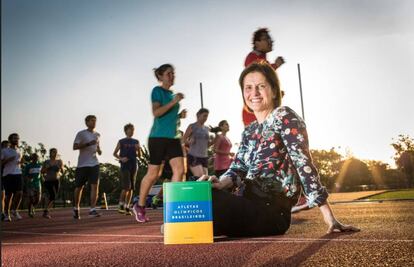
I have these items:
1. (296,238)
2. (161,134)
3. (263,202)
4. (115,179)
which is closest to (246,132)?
(263,202)

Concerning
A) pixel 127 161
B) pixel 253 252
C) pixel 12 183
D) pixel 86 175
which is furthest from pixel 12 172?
pixel 253 252

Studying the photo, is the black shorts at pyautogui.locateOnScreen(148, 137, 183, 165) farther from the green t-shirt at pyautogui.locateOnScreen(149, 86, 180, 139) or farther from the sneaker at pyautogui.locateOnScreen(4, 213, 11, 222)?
the sneaker at pyautogui.locateOnScreen(4, 213, 11, 222)

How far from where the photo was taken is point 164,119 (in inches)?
201

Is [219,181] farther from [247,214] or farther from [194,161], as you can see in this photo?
[194,161]

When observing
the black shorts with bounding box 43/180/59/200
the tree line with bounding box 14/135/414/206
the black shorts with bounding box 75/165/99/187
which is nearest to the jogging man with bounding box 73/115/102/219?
the black shorts with bounding box 75/165/99/187

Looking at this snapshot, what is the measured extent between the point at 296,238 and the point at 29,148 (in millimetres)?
54874

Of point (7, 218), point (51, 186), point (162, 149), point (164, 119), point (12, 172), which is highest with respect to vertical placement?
point (164, 119)

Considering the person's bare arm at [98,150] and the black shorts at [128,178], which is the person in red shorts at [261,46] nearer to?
the person's bare arm at [98,150]

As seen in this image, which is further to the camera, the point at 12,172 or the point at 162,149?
the point at 12,172

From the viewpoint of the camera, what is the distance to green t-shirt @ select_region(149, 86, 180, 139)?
4.99 m

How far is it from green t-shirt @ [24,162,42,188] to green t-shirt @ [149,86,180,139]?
20.9 ft

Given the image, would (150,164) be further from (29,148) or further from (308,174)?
(29,148)

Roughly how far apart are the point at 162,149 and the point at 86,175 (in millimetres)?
3105

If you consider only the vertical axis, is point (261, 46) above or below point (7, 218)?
above
